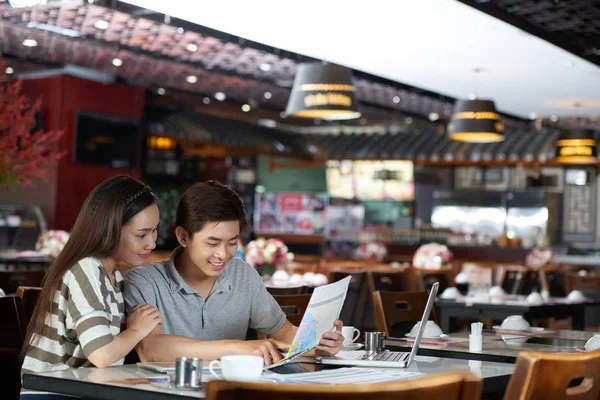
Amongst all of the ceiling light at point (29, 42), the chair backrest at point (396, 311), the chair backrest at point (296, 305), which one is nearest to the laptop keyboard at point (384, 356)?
the chair backrest at point (296, 305)

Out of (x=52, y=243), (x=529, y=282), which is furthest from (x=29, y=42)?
(x=529, y=282)

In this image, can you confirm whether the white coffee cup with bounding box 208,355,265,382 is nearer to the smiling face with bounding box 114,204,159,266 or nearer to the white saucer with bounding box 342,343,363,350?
the smiling face with bounding box 114,204,159,266

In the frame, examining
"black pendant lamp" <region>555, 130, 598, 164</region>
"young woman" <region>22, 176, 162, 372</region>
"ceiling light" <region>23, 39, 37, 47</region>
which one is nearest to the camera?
"young woman" <region>22, 176, 162, 372</region>

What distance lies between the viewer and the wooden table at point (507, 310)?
19.8ft

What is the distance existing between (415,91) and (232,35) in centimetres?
371

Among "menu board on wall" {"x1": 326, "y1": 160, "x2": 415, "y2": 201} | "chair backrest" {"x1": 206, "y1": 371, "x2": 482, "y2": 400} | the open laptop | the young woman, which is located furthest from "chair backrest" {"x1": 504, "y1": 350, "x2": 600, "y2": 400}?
"menu board on wall" {"x1": 326, "y1": 160, "x2": 415, "y2": 201}

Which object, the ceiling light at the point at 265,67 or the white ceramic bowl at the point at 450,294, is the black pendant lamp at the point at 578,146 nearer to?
the ceiling light at the point at 265,67

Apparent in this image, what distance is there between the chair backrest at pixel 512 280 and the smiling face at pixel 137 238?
6.44m

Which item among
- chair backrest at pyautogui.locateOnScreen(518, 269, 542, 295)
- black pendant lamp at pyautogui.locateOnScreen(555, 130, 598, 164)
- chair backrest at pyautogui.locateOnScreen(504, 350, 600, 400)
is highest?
black pendant lamp at pyautogui.locateOnScreen(555, 130, 598, 164)

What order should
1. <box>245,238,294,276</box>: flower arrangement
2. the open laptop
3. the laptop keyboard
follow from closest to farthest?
the open laptop → the laptop keyboard → <box>245,238,294,276</box>: flower arrangement

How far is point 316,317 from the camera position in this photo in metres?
2.63

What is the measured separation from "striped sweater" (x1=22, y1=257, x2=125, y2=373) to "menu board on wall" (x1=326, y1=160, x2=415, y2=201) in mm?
14012

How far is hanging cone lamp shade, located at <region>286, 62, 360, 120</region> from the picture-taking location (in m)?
8.13

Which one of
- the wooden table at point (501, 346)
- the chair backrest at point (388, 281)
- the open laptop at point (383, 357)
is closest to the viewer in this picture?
the open laptop at point (383, 357)
